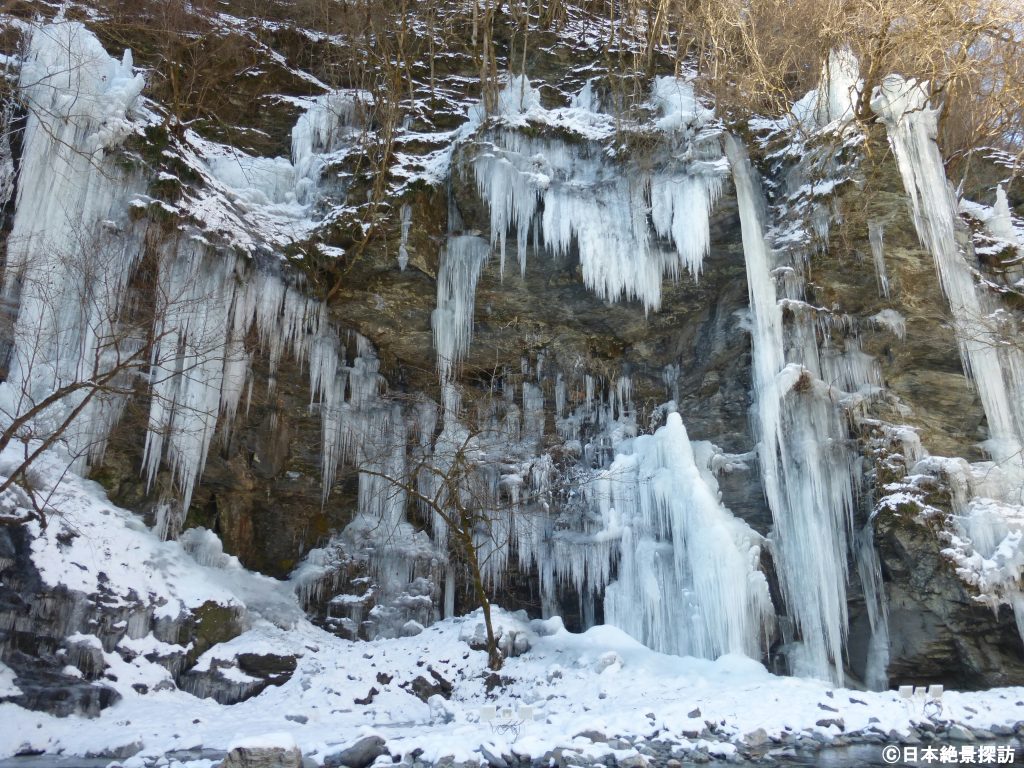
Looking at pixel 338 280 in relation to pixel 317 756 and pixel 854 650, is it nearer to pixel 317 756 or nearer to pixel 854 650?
pixel 317 756

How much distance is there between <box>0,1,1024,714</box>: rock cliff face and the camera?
1060 centimetres

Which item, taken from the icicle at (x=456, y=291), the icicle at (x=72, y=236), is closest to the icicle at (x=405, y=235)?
the icicle at (x=456, y=291)

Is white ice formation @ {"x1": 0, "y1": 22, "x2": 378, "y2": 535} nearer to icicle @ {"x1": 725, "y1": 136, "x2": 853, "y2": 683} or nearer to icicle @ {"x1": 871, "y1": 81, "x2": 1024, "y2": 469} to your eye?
icicle @ {"x1": 725, "y1": 136, "x2": 853, "y2": 683}

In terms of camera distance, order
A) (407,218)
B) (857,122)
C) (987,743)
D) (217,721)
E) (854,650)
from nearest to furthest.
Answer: (987,743), (217,721), (854,650), (857,122), (407,218)

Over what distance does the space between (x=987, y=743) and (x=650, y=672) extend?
12.4 ft

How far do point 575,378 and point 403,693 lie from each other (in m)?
6.48

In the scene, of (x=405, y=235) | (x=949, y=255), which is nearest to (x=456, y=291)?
(x=405, y=235)

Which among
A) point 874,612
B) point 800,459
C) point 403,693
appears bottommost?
point 403,693

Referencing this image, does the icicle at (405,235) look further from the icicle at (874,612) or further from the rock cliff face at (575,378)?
the icicle at (874,612)

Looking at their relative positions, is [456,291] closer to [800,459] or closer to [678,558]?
[678,558]

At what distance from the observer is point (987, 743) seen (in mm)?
7344

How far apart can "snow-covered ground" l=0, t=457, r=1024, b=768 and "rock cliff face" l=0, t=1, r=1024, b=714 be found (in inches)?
24.7

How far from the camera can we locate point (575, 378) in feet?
45.5

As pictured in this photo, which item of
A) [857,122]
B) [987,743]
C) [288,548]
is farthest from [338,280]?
[987,743]
